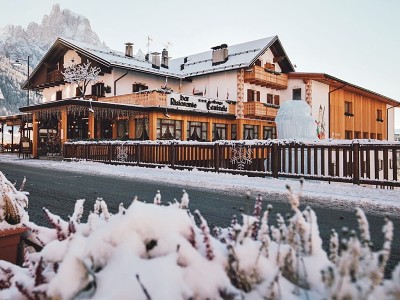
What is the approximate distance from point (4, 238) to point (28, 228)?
0.59ft

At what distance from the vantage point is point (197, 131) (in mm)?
28656

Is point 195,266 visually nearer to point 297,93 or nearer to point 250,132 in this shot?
point 250,132

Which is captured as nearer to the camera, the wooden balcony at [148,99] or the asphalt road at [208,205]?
the asphalt road at [208,205]

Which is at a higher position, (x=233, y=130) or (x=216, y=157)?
(x=233, y=130)

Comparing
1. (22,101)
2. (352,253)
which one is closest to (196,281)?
(352,253)

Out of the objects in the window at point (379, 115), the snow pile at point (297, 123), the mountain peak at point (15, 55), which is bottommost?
the snow pile at point (297, 123)

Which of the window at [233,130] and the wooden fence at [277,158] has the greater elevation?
the window at [233,130]

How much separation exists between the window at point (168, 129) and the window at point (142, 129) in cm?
110

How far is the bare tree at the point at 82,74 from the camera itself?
93.3 ft

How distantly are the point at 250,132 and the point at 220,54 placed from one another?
7.94 meters

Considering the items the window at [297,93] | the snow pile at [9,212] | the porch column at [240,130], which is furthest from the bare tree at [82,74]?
the snow pile at [9,212]

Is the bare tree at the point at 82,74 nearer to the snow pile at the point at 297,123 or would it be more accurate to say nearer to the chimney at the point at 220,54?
the chimney at the point at 220,54

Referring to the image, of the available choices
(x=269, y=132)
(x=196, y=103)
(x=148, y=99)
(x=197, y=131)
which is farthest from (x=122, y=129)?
(x=269, y=132)

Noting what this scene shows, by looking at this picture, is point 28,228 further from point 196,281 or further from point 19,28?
point 19,28
